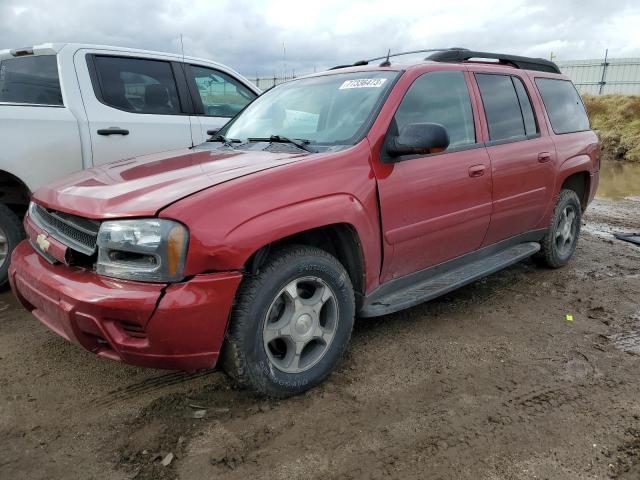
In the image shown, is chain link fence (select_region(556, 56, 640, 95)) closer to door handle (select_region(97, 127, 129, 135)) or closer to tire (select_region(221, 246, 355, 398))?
door handle (select_region(97, 127, 129, 135))

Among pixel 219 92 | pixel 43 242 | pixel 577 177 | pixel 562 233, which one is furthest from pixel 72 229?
pixel 577 177

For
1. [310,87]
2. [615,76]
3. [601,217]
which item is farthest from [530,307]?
[615,76]

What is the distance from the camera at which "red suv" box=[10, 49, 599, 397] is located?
7.18ft

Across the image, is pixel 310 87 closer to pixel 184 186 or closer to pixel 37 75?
pixel 184 186

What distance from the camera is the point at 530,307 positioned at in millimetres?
3881

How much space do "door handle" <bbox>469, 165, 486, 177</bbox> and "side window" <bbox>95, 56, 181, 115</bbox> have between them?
2955mm

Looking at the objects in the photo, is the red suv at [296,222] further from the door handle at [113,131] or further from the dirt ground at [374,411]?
the door handle at [113,131]

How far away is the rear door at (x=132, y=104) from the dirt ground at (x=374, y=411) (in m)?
1.65

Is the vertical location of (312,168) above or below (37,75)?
below

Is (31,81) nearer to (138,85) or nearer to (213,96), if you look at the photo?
(138,85)

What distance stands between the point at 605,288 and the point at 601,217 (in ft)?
11.1

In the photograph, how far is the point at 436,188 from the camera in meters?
3.16

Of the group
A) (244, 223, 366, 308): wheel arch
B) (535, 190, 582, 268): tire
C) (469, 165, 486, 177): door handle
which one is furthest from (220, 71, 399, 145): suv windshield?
(535, 190, 582, 268): tire

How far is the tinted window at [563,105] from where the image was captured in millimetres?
4461
